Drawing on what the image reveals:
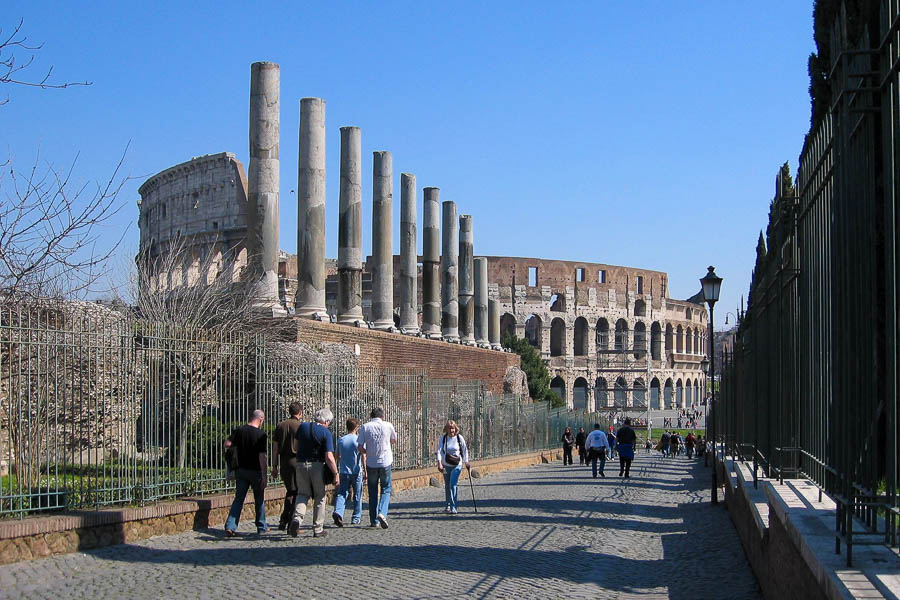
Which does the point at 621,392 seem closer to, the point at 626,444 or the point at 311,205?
the point at 626,444

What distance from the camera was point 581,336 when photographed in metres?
70.9

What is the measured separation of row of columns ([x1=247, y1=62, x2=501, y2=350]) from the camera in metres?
18.5

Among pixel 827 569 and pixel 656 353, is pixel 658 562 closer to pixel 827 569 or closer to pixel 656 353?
pixel 827 569

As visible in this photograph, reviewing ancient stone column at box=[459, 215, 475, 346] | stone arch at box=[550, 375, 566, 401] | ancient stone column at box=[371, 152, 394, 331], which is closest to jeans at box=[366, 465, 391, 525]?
ancient stone column at box=[371, 152, 394, 331]

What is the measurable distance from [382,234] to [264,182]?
Answer: 711cm

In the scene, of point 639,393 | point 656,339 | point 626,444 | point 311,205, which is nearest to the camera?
point 626,444

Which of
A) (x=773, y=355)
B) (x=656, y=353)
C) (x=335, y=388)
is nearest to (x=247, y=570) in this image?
(x=773, y=355)

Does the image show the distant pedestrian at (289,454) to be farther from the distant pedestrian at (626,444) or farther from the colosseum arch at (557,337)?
Result: the colosseum arch at (557,337)

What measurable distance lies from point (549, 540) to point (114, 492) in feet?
12.6

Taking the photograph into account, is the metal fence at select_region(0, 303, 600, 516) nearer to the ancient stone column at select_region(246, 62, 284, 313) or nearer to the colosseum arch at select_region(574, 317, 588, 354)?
the ancient stone column at select_region(246, 62, 284, 313)

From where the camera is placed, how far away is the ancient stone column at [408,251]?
1111 inches

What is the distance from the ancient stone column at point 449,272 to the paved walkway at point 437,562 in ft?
67.1

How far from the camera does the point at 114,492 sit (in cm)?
909

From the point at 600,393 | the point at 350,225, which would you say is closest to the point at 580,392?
the point at 600,393
